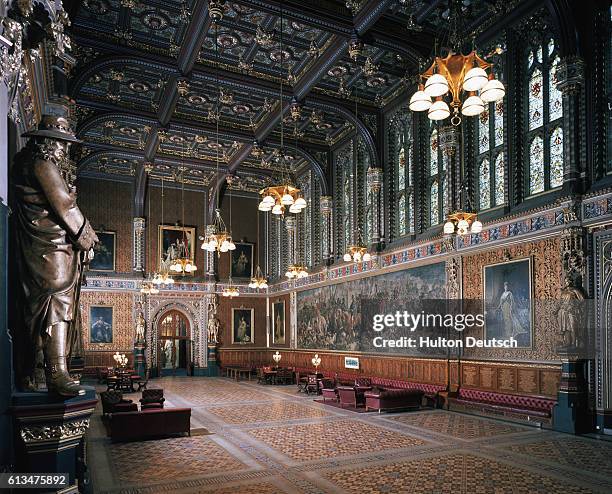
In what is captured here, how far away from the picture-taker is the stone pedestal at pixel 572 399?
9657 millimetres

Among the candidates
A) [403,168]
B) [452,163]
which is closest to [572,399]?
[452,163]

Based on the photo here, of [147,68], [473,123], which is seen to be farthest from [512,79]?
[147,68]

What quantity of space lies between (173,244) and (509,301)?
55.7ft

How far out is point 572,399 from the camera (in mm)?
9680

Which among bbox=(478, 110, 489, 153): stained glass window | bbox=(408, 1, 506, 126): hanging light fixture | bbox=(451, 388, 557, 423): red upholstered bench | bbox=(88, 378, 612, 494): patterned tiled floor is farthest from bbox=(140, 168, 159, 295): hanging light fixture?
bbox=(408, 1, 506, 126): hanging light fixture

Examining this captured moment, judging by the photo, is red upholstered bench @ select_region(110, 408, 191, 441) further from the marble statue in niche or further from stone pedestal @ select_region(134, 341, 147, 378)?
the marble statue in niche

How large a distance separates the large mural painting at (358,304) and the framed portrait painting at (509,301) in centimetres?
168

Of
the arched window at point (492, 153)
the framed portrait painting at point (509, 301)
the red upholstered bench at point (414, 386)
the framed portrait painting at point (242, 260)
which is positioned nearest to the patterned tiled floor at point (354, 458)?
the red upholstered bench at point (414, 386)

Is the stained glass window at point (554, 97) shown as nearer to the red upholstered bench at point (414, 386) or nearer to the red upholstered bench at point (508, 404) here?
the red upholstered bench at point (508, 404)

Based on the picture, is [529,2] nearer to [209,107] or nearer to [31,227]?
[209,107]

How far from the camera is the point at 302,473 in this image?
291 inches

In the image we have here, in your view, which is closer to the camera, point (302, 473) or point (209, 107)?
point (302, 473)

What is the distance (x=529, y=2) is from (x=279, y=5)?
5.38 metres

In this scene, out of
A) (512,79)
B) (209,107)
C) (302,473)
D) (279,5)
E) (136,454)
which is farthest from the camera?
(209,107)
